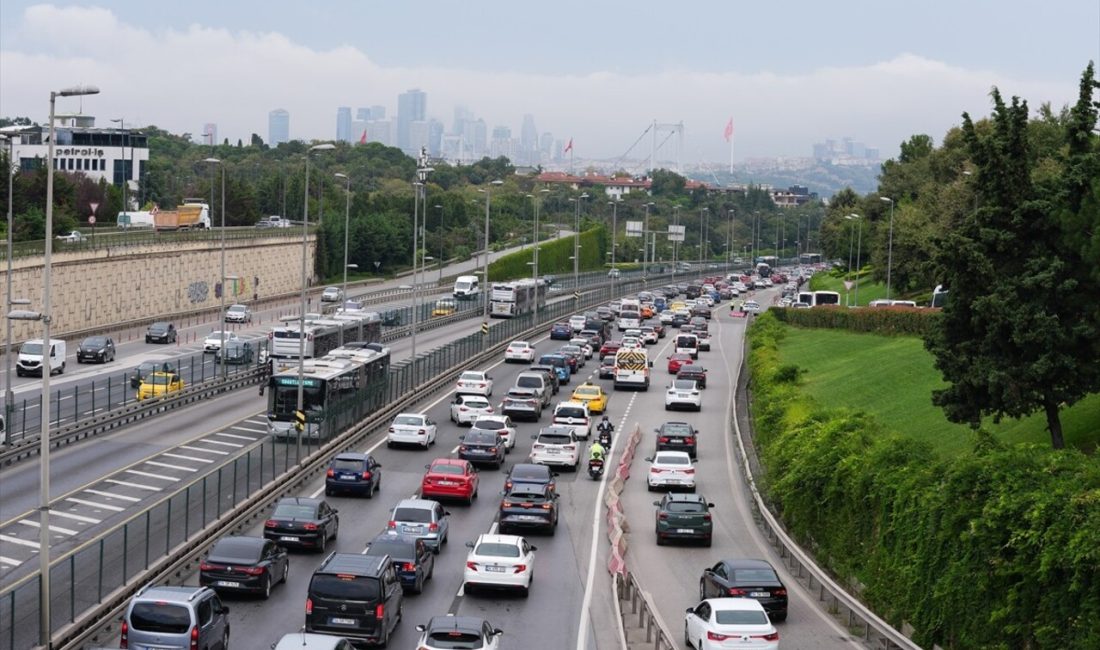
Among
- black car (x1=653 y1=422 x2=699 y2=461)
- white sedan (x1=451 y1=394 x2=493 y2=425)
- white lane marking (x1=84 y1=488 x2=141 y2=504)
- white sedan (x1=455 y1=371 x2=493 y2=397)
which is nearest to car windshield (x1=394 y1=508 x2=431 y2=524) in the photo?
white lane marking (x1=84 y1=488 x2=141 y2=504)

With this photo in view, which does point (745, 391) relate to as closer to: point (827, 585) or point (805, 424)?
point (805, 424)

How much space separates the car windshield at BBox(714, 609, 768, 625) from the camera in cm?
2566

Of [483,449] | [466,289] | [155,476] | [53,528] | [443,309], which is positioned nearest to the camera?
[53,528]

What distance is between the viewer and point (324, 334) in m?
71.1

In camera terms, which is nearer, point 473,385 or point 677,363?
point 473,385

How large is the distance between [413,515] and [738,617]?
1144 centimetres

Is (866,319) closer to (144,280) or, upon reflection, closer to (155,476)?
(155,476)

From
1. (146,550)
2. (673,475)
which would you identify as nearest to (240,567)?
(146,550)

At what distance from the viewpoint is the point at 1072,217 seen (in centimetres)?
3759

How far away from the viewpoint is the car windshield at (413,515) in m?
35.2

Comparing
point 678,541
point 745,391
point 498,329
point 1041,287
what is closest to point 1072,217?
point 1041,287

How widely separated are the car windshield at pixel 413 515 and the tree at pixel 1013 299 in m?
13.6

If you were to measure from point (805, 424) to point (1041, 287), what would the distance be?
7.13 m

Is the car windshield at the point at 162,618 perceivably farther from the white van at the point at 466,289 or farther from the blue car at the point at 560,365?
the white van at the point at 466,289
